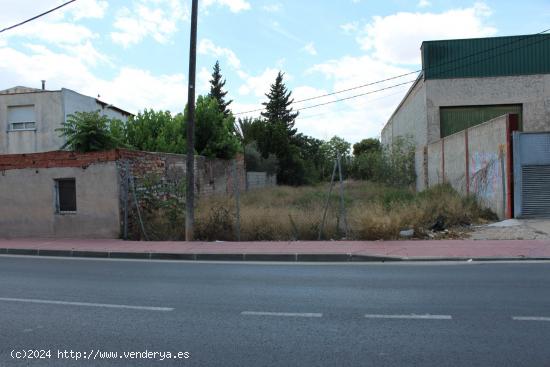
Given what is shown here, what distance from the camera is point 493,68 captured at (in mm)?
28516

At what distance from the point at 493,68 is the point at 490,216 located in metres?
16.8

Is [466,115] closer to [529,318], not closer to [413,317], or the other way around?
[529,318]

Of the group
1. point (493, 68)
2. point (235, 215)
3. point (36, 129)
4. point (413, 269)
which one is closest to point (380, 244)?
point (413, 269)

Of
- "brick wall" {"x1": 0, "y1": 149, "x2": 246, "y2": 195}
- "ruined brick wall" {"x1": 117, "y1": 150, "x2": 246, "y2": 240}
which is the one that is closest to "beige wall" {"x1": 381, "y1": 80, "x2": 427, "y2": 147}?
"brick wall" {"x1": 0, "y1": 149, "x2": 246, "y2": 195}

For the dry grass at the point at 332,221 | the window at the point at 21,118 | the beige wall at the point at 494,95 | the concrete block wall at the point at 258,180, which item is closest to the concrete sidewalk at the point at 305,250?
the dry grass at the point at 332,221

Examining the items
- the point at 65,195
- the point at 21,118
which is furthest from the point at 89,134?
the point at 21,118

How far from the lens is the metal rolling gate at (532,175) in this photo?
13.9 m

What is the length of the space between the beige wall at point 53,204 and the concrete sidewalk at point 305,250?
1.29 meters

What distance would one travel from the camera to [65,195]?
15922 mm

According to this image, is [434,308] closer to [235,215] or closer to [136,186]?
[235,215]

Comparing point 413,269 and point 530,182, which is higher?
point 530,182

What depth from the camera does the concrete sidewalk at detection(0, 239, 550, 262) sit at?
10.2 meters

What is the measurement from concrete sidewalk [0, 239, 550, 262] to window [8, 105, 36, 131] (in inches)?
720

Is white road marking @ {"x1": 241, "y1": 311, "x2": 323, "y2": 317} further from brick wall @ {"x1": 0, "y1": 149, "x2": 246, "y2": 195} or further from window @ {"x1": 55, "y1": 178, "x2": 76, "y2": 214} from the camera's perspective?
window @ {"x1": 55, "y1": 178, "x2": 76, "y2": 214}
